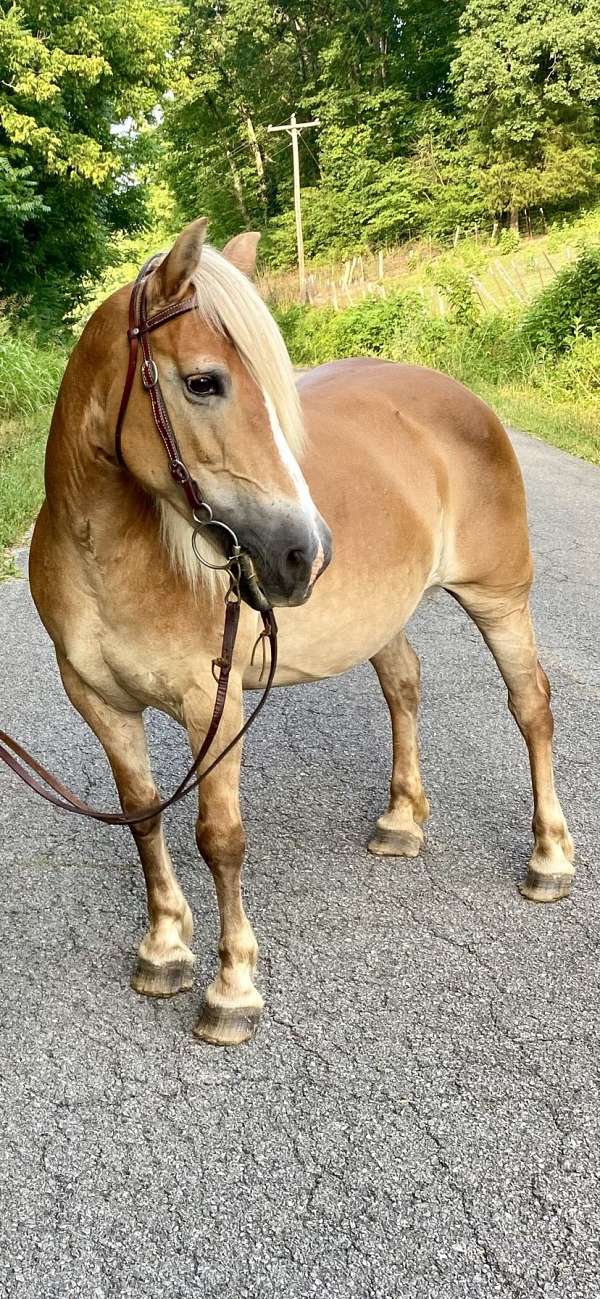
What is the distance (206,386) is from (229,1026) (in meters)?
1.57

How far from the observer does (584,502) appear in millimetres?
8328

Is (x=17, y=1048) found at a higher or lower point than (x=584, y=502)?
higher

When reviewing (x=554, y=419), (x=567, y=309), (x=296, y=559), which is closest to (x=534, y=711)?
(x=296, y=559)

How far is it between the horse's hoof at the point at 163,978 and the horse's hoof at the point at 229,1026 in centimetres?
22

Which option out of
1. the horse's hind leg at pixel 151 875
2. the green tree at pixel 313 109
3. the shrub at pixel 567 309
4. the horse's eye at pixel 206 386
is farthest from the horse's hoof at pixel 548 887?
the green tree at pixel 313 109

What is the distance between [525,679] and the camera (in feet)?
10.4

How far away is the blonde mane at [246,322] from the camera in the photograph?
179 cm

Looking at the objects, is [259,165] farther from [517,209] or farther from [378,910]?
[378,910]

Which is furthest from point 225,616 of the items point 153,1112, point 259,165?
point 259,165

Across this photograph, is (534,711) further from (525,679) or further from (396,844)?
(396,844)

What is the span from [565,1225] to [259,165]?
53.5 meters

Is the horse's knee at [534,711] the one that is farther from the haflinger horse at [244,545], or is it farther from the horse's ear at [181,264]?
the horse's ear at [181,264]

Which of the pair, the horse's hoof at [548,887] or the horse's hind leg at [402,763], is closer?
the horse's hoof at [548,887]

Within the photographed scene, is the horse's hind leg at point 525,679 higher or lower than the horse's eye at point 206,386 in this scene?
lower
